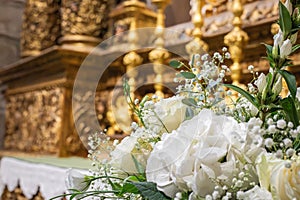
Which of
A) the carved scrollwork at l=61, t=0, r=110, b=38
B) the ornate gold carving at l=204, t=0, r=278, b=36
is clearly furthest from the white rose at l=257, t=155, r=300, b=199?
the carved scrollwork at l=61, t=0, r=110, b=38

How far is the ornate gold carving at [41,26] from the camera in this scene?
2.47 metres

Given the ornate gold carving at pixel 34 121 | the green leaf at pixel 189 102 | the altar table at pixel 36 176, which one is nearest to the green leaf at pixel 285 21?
the green leaf at pixel 189 102

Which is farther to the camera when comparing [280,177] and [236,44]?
[236,44]

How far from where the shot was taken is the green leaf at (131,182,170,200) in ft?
1.36

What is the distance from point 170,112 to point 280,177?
0.14 meters

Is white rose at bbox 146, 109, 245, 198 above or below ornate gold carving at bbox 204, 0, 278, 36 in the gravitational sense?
below

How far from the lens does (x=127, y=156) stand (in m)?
0.46

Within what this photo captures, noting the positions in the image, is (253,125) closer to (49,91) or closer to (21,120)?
(49,91)

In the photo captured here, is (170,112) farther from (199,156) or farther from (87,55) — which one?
(87,55)

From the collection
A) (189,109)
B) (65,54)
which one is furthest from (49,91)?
(189,109)

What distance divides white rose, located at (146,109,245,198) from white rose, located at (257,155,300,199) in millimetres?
26

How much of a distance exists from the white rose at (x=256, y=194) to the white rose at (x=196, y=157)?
0.9 inches

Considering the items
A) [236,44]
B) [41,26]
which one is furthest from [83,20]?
[236,44]

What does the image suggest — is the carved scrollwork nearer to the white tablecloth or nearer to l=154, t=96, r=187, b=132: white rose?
the white tablecloth
